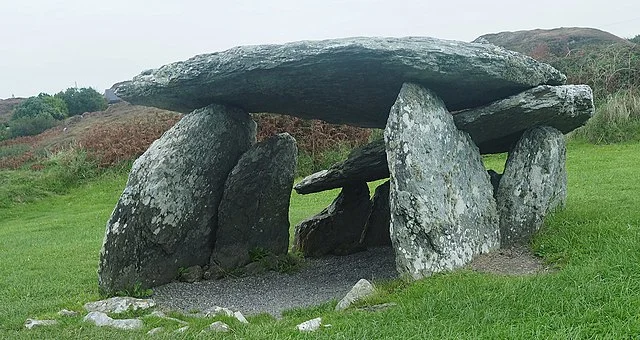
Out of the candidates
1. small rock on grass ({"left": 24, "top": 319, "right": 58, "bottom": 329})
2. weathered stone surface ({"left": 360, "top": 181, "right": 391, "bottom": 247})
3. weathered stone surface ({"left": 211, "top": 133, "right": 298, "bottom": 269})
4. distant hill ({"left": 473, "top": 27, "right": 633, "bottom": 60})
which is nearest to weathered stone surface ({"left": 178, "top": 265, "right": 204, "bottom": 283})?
weathered stone surface ({"left": 211, "top": 133, "right": 298, "bottom": 269})

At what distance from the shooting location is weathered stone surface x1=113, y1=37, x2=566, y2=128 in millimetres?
7613

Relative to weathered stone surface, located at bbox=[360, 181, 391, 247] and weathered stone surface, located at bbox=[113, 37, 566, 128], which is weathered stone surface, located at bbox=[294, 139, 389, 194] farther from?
weathered stone surface, located at bbox=[113, 37, 566, 128]

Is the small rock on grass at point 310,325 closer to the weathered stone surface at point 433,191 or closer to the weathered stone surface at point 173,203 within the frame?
the weathered stone surface at point 433,191

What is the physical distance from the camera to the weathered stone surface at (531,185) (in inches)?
316

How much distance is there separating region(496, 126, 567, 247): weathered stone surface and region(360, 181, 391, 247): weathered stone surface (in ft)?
8.50

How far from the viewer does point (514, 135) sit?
905cm

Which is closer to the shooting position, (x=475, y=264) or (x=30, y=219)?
(x=475, y=264)

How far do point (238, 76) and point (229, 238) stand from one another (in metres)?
2.44

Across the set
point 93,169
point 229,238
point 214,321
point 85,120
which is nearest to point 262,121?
point 93,169

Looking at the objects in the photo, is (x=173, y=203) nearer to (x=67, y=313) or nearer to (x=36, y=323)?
(x=67, y=313)

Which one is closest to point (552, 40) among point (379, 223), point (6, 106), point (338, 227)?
point (379, 223)

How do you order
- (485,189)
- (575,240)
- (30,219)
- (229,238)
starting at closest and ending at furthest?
(575,240) → (485,189) → (229,238) → (30,219)

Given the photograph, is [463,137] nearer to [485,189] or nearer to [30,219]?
[485,189]

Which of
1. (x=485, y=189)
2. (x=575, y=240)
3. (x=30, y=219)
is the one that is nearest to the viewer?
(x=575, y=240)
